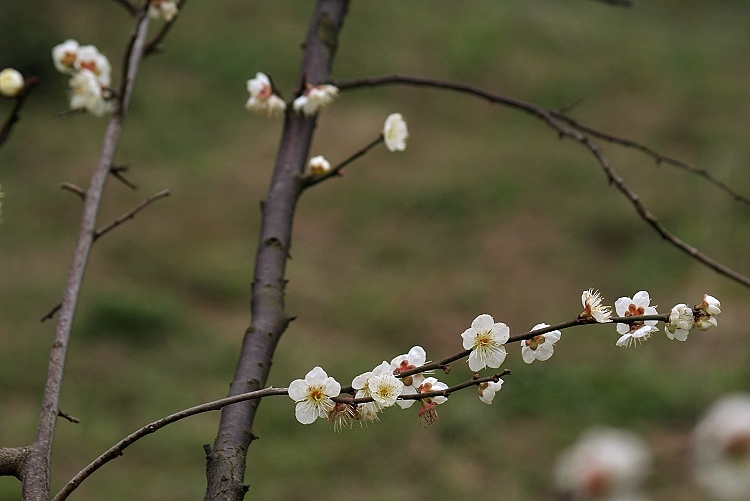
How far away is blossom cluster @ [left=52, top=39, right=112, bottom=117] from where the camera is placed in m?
1.26

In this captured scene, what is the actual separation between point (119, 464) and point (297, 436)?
0.61 m

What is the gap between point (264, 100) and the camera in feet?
4.08

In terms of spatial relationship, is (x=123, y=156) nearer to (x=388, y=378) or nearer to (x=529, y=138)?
(x=529, y=138)

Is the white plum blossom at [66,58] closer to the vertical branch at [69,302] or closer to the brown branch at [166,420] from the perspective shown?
the vertical branch at [69,302]

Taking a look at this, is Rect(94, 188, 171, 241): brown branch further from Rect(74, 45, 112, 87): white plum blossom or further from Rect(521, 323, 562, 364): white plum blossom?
Rect(521, 323, 562, 364): white plum blossom

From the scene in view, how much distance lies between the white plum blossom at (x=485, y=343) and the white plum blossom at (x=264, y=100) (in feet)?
1.93

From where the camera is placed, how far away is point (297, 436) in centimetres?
314

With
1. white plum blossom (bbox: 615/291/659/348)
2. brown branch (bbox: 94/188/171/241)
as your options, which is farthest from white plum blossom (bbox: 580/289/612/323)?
brown branch (bbox: 94/188/171/241)

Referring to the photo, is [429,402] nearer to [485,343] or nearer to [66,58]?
[485,343]

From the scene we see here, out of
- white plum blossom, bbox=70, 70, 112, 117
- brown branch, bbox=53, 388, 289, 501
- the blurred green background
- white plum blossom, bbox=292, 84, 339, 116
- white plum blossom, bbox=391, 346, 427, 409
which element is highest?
the blurred green background

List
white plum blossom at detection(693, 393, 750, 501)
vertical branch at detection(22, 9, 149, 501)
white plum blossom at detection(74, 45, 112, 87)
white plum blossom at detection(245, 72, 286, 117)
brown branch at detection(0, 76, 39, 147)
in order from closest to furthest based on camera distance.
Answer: white plum blossom at detection(693, 393, 750, 501)
vertical branch at detection(22, 9, 149, 501)
brown branch at detection(0, 76, 39, 147)
white plum blossom at detection(245, 72, 286, 117)
white plum blossom at detection(74, 45, 112, 87)

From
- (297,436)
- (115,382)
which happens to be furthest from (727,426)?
(115,382)

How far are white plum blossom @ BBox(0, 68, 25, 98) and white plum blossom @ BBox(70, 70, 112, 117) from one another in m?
0.13

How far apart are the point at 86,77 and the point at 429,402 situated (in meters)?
0.77
